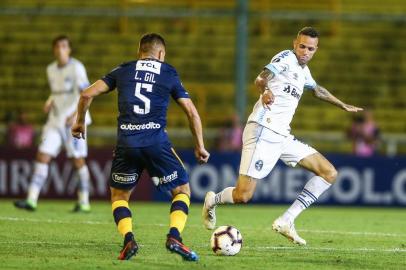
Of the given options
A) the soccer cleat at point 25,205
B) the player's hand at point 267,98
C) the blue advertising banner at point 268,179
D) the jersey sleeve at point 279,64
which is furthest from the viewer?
the blue advertising banner at point 268,179

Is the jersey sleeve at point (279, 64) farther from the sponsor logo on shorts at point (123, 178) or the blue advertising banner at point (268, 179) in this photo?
the blue advertising banner at point (268, 179)

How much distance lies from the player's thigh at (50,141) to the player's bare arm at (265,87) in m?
5.17

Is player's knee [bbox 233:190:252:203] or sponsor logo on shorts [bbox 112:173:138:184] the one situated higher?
sponsor logo on shorts [bbox 112:173:138:184]

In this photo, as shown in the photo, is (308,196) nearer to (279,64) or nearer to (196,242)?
(196,242)

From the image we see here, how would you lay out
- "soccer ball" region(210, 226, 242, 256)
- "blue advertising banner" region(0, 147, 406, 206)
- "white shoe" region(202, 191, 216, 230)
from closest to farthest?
"soccer ball" region(210, 226, 242, 256)
"white shoe" region(202, 191, 216, 230)
"blue advertising banner" region(0, 147, 406, 206)

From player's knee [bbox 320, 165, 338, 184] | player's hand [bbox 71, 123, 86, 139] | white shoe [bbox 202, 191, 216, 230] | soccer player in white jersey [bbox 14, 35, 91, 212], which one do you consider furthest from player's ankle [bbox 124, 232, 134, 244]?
soccer player in white jersey [bbox 14, 35, 91, 212]

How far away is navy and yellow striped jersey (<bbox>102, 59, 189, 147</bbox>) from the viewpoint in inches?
364

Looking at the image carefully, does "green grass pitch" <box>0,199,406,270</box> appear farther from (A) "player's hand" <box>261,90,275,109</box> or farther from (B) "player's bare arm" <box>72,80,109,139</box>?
(A) "player's hand" <box>261,90,275,109</box>

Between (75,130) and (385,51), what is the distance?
53.1 feet

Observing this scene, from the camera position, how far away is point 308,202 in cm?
1088

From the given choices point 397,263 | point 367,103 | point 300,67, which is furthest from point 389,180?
point 397,263

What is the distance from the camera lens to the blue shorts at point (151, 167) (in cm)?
926

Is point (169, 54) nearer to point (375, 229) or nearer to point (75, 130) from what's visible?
point (375, 229)

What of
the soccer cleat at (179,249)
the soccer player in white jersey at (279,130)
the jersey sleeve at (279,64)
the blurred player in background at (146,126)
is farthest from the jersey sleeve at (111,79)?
the soccer player in white jersey at (279,130)
